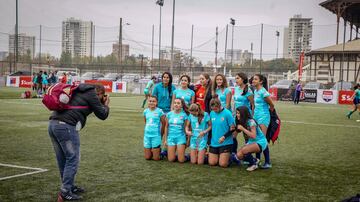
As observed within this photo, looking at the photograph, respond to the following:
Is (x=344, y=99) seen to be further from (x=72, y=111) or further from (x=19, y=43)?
(x=19, y=43)

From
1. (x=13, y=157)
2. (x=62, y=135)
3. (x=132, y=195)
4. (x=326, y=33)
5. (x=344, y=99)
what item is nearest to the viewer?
A: (x=62, y=135)

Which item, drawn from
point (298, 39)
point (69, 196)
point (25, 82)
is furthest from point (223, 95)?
point (298, 39)

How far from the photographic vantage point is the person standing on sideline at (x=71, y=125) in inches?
218

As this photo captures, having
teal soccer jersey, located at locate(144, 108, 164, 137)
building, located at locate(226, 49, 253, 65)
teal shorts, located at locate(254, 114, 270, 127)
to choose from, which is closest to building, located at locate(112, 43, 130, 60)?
building, located at locate(226, 49, 253, 65)

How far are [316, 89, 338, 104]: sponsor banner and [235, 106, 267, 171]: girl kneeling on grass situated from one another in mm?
29053

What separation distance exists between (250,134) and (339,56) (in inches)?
1831

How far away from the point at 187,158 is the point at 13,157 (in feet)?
11.1

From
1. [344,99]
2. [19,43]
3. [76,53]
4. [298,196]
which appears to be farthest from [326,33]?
[298,196]

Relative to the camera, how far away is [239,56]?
57.8 m

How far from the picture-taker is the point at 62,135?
5527 mm

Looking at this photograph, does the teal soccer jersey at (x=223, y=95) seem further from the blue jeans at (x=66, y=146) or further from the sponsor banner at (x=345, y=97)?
the sponsor banner at (x=345, y=97)

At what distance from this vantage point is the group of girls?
8133 mm

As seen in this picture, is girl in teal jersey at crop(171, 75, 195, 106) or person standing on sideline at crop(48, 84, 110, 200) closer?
person standing on sideline at crop(48, 84, 110, 200)

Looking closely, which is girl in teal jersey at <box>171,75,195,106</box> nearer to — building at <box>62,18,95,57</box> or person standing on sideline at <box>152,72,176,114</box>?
person standing on sideline at <box>152,72,176,114</box>
